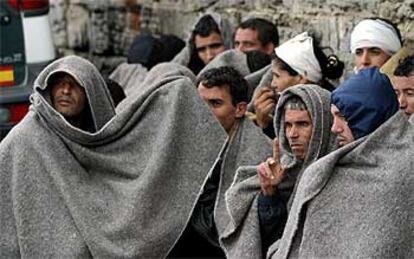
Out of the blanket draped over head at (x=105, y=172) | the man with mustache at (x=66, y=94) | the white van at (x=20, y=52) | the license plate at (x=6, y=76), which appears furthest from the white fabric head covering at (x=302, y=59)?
the license plate at (x=6, y=76)

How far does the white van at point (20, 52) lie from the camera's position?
8.09 metres

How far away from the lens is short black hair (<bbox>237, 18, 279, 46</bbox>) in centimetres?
784

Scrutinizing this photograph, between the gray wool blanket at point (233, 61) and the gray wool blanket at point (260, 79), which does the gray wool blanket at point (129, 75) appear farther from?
the gray wool blanket at point (260, 79)

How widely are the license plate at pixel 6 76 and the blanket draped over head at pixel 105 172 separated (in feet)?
6.60

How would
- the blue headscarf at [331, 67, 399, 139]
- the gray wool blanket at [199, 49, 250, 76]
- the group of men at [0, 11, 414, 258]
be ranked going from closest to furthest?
the blue headscarf at [331, 67, 399, 139] < the group of men at [0, 11, 414, 258] < the gray wool blanket at [199, 49, 250, 76]

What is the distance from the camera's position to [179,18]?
10281mm

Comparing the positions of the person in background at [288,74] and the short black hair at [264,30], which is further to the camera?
the short black hair at [264,30]

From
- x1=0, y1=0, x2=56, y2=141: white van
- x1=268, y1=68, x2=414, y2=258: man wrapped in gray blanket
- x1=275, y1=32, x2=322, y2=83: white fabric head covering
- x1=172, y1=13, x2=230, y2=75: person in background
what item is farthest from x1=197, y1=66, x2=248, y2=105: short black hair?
x1=0, y1=0, x2=56, y2=141: white van

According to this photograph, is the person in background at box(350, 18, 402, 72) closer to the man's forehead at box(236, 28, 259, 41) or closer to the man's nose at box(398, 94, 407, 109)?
the man's nose at box(398, 94, 407, 109)

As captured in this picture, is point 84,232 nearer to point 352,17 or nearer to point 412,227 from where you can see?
point 412,227

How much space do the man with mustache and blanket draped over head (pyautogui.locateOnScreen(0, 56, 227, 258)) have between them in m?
0.04

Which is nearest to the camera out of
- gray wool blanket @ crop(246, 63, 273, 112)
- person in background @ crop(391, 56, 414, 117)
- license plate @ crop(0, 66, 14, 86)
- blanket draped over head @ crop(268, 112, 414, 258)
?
blanket draped over head @ crop(268, 112, 414, 258)

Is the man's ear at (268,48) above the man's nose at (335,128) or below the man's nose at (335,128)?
below

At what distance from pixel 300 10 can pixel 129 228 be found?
2.69 metres
